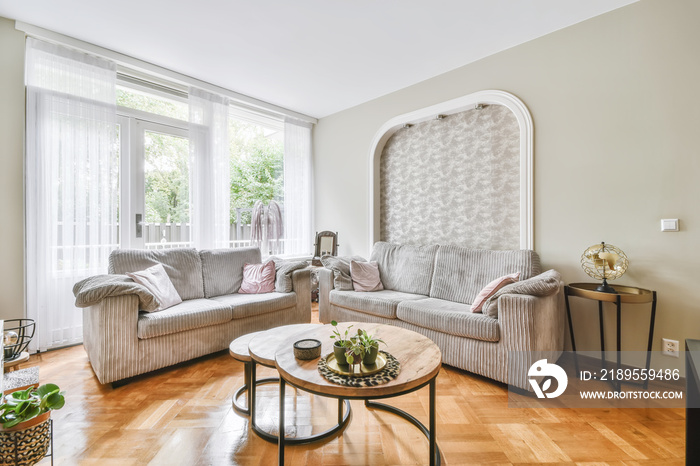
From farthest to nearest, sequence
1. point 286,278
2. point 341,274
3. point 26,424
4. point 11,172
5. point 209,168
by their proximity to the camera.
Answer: point 209,168 → point 341,274 → point 286,278 → point 11,172 → point 26,424

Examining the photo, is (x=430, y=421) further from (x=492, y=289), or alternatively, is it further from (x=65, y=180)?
(x=65, y=180)

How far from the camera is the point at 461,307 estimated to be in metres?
2.80

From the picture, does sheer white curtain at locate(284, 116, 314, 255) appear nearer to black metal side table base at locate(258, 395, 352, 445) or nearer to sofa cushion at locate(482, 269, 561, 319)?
sofa cushion at locate(482, 269, 561, 319)

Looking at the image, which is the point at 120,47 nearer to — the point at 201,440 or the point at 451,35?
the point at 451,35

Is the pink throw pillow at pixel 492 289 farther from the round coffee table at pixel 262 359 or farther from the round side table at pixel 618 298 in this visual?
the round coffee table at pixel 262 359

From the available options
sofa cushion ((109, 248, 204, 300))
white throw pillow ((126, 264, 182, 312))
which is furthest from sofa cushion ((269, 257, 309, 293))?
white throw pillow ((126, 264, 182, 312))

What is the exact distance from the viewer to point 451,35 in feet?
9.30

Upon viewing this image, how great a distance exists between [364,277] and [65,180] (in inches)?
112

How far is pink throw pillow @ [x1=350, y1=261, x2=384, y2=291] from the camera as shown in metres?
3.48

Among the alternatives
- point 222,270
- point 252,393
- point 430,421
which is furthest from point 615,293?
point 222,270

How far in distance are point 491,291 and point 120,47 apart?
3881mm

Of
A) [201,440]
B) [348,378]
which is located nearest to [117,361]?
[201,440]

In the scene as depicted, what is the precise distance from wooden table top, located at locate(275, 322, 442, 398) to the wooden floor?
48 centimetres

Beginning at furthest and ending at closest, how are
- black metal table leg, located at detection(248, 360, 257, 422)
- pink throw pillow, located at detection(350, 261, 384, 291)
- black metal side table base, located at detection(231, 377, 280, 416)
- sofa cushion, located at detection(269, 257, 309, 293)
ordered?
pink throw pillow, located at detection(350, 261, 384, 291) → sofa cushion, located at detection(269, 257, 309, 293) → black metal side table base, located at detection(231, 377, 280, 416) → black metal table leg, located at detection(248, 360, 257, 422)
